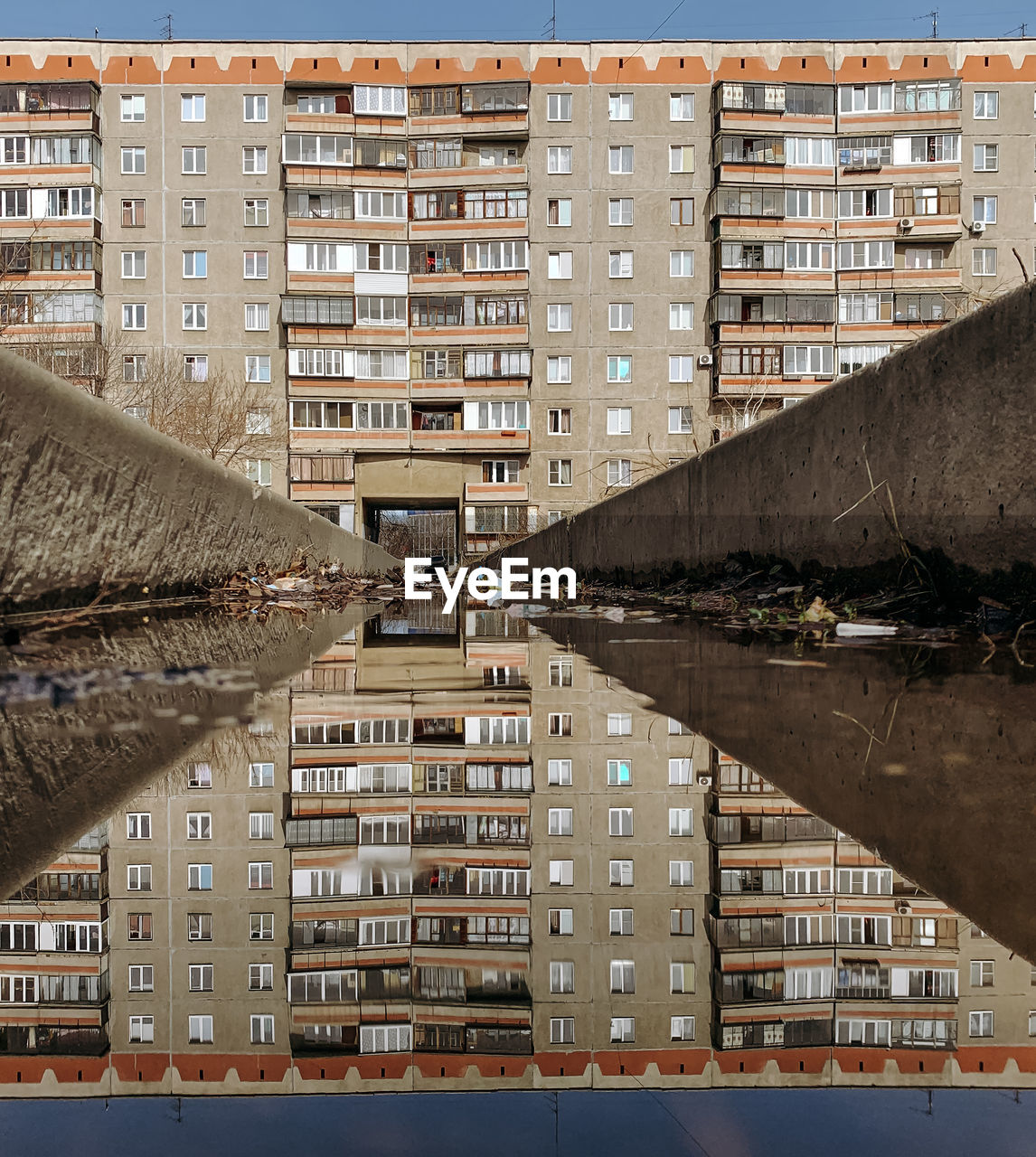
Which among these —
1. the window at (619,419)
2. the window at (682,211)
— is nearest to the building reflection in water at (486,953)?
the window at (619,419)

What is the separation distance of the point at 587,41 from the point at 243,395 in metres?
21.1

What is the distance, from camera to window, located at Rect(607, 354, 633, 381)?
3997cm

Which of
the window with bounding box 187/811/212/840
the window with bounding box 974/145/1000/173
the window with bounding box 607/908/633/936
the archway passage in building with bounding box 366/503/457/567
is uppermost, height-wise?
the window with bounding box 974/145/1000/173

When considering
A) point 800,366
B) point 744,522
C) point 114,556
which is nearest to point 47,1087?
point 114,556

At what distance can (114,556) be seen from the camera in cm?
541

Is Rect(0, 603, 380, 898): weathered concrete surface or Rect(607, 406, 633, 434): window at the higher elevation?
Rect(607, 406, 633, 434): window

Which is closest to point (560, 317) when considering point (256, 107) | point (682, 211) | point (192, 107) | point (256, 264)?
point (682, 211)

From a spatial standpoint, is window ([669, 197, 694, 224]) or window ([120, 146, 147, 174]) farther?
window ([669, 197, 694, 224])

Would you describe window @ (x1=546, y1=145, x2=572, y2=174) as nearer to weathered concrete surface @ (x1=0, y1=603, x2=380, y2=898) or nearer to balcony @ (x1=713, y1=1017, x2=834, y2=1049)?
weathered concrete surface @ (x1=0, y1=603, x2=380, y2=898)

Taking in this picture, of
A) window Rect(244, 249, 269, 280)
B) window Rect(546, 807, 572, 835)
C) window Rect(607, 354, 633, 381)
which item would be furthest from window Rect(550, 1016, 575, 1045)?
window Rect(244, 249, 269, 280)

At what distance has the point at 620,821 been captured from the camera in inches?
54.0

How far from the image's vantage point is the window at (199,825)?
4.16 ft

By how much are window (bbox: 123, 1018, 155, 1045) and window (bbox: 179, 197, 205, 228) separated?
43184 millimetres

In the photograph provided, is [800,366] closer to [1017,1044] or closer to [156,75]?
[156,75]
